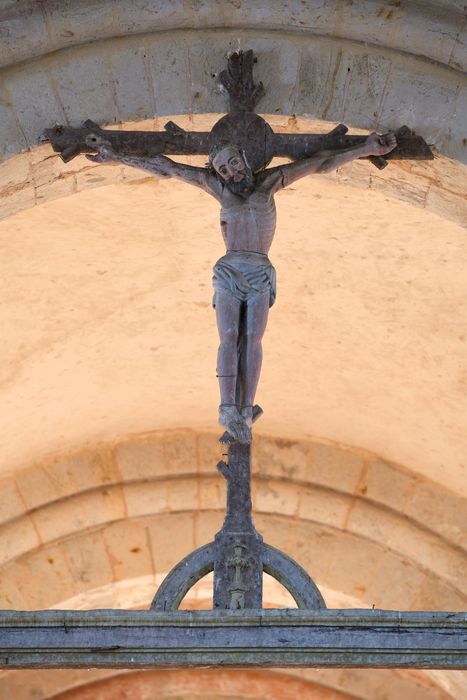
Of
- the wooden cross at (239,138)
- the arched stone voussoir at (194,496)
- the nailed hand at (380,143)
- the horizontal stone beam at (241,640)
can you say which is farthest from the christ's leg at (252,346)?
the arched stone voussoir at (194,496)

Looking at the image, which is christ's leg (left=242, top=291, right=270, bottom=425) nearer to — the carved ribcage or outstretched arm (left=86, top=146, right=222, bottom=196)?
the carved ribcage

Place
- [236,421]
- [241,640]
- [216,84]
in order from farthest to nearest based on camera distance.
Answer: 1. [216,84]
2. [236,421]
3. [241,640]

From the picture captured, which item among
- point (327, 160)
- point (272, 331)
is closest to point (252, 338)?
point (327, 160)

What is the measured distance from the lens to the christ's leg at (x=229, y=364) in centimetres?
696

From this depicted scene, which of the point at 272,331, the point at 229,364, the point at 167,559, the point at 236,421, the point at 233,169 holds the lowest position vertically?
the point at 236,421

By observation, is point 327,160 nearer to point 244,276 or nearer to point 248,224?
point 248,224

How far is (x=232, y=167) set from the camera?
7.07 metres

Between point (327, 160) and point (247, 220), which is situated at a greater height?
point (327, 160)

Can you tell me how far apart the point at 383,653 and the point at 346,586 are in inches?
120

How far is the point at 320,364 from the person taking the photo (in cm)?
919

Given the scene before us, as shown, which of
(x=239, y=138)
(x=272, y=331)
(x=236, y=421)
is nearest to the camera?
(x=236, y=421)

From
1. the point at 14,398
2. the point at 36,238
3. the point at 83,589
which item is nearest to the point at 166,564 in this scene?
the point at 83,589

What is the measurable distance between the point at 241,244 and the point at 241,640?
1466 millimetres

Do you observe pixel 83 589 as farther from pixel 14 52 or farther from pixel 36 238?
pixel 14 52
